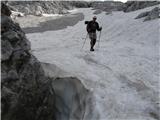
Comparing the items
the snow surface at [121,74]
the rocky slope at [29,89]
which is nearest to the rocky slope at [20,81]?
the rocky slope at [29,89]

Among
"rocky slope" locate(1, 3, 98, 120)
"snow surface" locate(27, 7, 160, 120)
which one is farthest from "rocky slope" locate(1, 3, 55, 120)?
"snow surface" locate(27, 7, 160, 120)

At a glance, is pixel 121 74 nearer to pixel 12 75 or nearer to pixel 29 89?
pixel 29 89

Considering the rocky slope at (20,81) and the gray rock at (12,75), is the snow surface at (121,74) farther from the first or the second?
the gray rock at (12,75)

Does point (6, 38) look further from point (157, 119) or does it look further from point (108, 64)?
point (108, 64)

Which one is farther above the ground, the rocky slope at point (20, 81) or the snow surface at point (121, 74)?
the rocky slope at point (20, 81)

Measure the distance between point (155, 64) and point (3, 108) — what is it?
889 cm

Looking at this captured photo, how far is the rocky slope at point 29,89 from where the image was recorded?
340 inches

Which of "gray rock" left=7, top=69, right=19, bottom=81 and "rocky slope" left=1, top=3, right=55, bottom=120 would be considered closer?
"rocky slope" left=1, top=3, right=55, bottom=120

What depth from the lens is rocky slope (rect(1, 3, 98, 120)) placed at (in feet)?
28.3

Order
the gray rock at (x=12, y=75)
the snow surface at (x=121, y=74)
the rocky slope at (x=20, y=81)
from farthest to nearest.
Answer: the snow surface at (x=121, y=74), the gray rock at (x=12, y=75), the rocky slope at (x=20, y=81)

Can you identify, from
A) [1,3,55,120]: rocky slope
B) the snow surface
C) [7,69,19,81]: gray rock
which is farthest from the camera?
the snow surface

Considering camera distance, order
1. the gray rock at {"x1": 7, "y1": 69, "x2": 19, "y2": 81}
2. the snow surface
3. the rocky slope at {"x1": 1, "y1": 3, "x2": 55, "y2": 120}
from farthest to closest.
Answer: the snow surface, the gray rock at {"x1": 7, "y1": 69, "x2": 19, "y2": 81}, the rocky slope at {"x1": 1, "y1": 3, "x2": 55, "y2": 120}

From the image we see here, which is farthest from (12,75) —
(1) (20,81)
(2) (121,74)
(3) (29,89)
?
(2) (121,74)

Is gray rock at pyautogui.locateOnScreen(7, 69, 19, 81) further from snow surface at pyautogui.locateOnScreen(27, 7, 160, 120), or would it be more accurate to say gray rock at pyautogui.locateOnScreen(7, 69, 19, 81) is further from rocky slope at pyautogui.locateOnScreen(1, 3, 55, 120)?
snow surface at pyautogui.locateOnScreen(27, 7, 160, 120)
